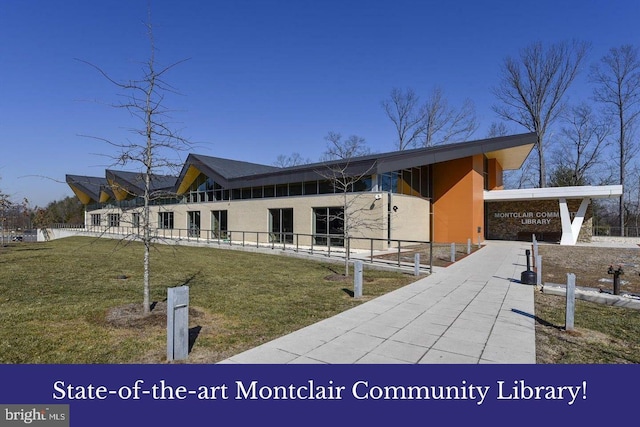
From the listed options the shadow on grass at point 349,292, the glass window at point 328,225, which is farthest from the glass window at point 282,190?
the shadow on grass at point 349,292

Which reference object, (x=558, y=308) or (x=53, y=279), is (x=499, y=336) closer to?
(x=558, y=308)

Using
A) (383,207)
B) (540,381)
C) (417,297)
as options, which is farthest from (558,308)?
(383,207)

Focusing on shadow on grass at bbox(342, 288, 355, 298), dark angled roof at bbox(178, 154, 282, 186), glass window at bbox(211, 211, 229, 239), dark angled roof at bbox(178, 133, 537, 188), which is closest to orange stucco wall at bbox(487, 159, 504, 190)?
dark angled roof at bbox(178, 133, 537, 188)

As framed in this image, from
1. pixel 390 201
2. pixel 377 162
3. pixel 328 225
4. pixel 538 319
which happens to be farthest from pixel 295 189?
pixel 538 319

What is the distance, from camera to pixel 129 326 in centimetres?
546

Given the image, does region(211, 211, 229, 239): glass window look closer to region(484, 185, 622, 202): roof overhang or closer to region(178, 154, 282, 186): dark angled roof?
region(178, 154, 282, 186): dark angled roof

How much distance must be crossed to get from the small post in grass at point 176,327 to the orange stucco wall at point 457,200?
21.2 meters

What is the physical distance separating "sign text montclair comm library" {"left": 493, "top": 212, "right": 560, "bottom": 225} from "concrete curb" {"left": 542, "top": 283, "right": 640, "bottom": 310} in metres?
19.7

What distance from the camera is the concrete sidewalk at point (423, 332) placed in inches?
173

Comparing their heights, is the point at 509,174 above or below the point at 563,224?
above

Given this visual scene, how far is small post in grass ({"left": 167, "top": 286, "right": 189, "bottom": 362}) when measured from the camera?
416cm

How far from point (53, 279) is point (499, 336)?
438 inches

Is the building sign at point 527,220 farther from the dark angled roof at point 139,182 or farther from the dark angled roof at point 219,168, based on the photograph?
the dark angled roof at point 139,182

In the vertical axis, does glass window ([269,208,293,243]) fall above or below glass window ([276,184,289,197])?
below
